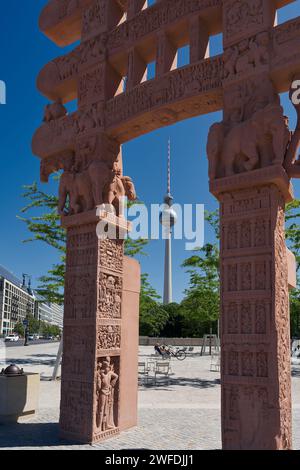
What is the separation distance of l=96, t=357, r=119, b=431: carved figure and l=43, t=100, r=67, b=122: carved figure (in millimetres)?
4708

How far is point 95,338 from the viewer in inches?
283

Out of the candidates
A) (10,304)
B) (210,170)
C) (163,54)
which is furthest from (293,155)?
(10,304)

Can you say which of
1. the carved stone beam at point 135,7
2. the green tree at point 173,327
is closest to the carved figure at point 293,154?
the carved stone beam at point 135,7

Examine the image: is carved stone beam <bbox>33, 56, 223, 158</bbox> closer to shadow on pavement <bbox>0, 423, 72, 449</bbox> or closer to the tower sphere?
shadow on pavement <bbox>0, 423, 72, 449</bbox>

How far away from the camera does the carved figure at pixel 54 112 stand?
28.4 ft

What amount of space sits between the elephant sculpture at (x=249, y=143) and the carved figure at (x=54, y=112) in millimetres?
3932

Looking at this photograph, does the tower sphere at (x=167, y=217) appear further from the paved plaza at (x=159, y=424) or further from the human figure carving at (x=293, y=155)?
the human figure carving at (x=293, y=155)

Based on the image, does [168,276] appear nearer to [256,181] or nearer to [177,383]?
[177,383]

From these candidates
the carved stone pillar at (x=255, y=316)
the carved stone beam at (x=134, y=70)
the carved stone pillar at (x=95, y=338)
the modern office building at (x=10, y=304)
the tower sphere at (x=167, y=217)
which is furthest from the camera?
the modern office building at (x=10, y=304)

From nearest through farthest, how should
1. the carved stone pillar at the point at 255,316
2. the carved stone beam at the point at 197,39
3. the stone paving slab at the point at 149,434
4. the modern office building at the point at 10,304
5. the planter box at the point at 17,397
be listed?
1. the carved stone pillar at the point at 255,316
2. the carved stone beam at the point at 197,39
3. the stone paving slab at the point at 149,434
4. the planter box at the point at 17,397
5. the modern office building at the point at 10,304

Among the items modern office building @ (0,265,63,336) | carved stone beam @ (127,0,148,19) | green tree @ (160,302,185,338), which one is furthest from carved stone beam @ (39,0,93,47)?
modern office building @ (0,265,63,336)

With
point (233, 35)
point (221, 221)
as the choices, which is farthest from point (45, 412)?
point (233, 35)

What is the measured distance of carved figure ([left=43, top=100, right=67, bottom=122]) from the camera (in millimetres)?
8664
